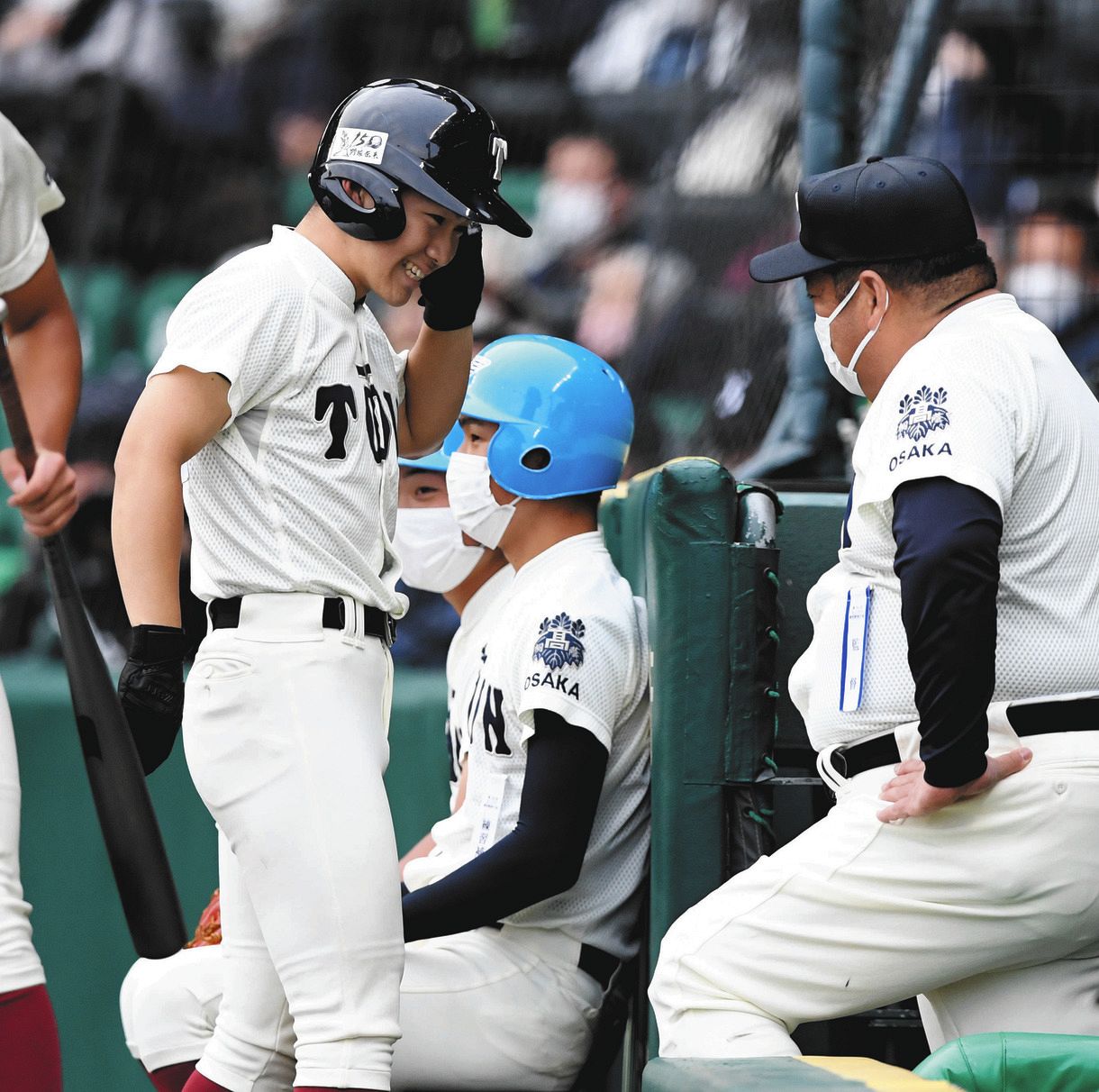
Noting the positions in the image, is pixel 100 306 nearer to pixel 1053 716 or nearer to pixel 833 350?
pixel 833 350

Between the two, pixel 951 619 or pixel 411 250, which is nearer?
pixel 951 619

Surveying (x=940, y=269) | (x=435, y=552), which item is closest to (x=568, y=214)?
(x=435, y=552)

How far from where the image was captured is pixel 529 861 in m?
2.56

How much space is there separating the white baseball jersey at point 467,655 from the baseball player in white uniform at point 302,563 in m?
0.56

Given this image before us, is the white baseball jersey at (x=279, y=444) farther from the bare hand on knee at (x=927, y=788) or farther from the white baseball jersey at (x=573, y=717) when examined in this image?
the bare hand on knee at (x=927, y=788)

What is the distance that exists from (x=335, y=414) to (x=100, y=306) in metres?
3.14

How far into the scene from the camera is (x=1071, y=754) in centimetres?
216

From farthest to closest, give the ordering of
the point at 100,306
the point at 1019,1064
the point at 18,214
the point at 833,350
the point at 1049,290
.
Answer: the point at 100,306 → the point at 1049,290 → the point at 18,214 → the point at 833,350 → the point at 1019,1064

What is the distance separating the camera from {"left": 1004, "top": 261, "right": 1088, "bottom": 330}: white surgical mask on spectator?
4973mm

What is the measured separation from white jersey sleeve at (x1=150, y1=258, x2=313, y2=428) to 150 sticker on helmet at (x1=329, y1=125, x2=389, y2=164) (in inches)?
8.2

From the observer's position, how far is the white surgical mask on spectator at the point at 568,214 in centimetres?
592

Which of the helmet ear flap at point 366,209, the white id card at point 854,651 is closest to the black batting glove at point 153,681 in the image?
the helmet ear flap at point 366,209

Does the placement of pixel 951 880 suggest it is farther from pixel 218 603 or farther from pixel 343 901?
pixel 218 603

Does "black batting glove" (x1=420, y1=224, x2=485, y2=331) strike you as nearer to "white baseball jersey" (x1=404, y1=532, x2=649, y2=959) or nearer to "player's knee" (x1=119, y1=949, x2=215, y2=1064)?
"white baseball jersey" (x1=404, y1=532, x2=649, y2=959)
